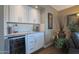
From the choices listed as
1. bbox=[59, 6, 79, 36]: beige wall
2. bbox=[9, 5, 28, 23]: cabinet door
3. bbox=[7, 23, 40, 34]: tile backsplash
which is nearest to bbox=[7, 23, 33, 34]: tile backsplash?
bbox=[7, 23, 40, 34]: tile backsplash

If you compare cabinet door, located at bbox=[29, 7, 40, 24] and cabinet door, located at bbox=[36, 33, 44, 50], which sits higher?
cabinet door, located at bbox=[29, 7, 40, 24]

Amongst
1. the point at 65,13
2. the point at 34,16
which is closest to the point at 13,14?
the point at 34,16

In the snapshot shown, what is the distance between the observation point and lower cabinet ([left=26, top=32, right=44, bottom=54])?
2.47 meters

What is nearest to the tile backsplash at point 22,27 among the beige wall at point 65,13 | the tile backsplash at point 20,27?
the tile backsplash at point 20,27

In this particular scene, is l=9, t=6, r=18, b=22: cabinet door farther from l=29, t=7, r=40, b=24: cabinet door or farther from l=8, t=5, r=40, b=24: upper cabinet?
l=29, t=7, r=40, b=24: cabinet door

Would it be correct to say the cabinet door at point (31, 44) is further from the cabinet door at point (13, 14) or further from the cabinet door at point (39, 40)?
the cabinet door at point (13, 14)

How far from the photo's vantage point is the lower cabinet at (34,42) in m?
2.47

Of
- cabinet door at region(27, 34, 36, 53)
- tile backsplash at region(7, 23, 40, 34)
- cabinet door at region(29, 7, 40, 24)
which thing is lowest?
cabinet door at region(27, 34, 36, 53)

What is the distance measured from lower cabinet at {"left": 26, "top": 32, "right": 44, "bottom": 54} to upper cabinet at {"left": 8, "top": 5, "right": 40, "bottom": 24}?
0.93ft

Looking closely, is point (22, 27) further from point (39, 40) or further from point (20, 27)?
point (39, 40)

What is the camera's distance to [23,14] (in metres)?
2.47
